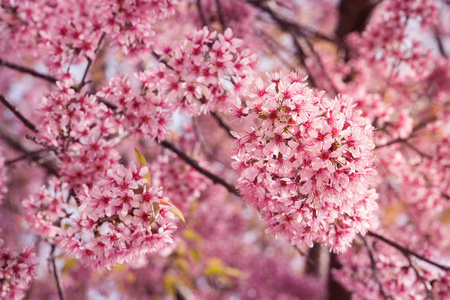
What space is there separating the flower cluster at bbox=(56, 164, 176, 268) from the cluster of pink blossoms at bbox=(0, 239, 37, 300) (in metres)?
0.48

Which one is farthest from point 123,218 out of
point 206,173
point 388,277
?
point 388,277

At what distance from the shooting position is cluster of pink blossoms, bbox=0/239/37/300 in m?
2.27

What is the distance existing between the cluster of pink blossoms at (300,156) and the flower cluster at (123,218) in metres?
0.50

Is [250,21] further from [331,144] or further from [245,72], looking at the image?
[331,144]

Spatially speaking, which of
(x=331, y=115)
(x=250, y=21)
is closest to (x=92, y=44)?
(x=331, y=115)

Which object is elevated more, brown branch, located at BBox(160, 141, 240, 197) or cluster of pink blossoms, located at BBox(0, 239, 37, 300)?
brown branch, located at BBox(160, 141, 240, 197)

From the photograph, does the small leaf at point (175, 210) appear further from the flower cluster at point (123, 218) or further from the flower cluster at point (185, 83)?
the flower cluster at point (185, 83)

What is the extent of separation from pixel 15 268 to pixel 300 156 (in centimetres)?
186

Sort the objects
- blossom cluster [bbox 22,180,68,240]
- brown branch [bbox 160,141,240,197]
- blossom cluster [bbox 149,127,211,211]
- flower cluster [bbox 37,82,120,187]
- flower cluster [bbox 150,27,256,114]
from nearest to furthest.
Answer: flower cluster [bbox 150,27,256,114] < flower cluster [bbox 37,82,120,187] < blossom cluster [bbox 22,180,68,240] < brown branch [bbox 160,141,240,197] < blossom cluster [bbox 149,127,211,211]

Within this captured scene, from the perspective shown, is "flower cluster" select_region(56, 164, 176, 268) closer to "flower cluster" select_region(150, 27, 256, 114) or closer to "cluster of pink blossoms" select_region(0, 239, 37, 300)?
"cluster of pink blossoms" select_region(0, 239, 37, 300)

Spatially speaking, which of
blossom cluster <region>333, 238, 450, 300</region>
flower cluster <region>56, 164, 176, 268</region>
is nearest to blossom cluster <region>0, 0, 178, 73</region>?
flower cluster <region>56, 164, 176, 268</region>

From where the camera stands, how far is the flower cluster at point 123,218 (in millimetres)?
1992

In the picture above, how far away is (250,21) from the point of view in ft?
15.6

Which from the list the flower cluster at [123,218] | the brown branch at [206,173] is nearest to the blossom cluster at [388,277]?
the brown branch at [206,173]
